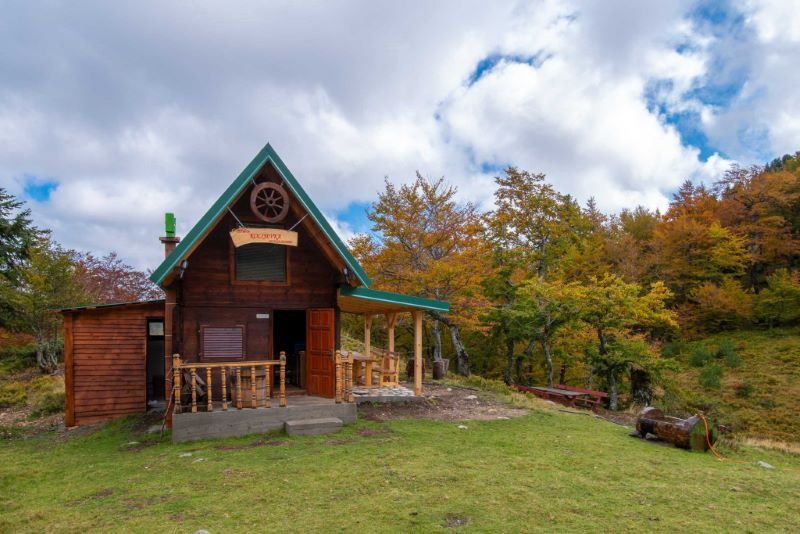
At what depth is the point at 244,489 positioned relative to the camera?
6312 millimetres

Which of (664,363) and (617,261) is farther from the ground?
(617,261)

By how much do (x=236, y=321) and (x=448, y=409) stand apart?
223 inches

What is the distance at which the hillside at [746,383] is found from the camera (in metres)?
19.9

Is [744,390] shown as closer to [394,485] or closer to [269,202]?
[394,485]

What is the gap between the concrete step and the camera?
30.5ft

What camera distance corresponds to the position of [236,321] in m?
10.8

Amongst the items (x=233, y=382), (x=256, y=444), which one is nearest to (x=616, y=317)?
(x=233, y=382)

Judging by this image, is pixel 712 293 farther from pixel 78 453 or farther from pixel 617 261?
pixel 78 453

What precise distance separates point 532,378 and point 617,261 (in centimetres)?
1086

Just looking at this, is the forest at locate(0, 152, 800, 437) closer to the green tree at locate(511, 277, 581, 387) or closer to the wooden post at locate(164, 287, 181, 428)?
the green tree at locate(511, 277, 581, 387)

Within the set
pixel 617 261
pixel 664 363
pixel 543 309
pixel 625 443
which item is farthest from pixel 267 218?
pixel 617 261

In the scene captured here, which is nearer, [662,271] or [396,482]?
[396,482]

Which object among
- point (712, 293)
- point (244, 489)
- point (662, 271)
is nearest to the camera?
point (244, 489)

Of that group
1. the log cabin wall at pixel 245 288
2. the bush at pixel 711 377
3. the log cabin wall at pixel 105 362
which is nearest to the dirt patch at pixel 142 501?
the log cabin wall at pixel 245 288
